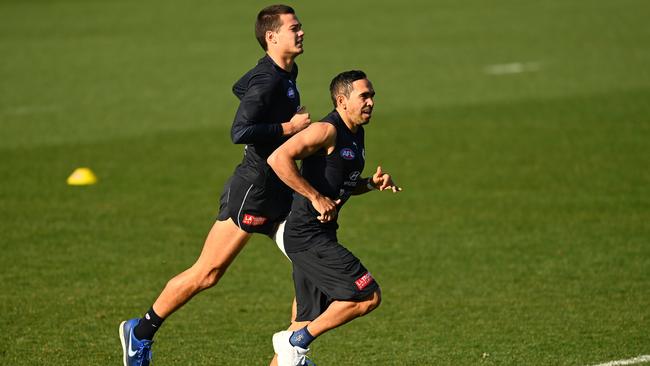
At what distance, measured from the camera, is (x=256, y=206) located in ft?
28.5

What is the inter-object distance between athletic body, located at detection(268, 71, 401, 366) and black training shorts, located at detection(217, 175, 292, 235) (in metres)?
0.40

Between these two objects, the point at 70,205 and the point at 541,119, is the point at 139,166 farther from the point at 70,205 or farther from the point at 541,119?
the point at 541,119

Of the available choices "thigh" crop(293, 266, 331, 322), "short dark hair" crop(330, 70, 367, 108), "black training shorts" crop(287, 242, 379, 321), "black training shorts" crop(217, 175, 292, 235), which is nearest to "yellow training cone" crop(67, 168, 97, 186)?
"black training shorts" crop(217, 175, 292, 235)

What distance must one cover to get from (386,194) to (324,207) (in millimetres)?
8182

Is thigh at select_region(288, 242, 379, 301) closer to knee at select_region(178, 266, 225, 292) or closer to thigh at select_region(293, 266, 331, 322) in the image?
thigh at select_region(293, 266, 331, 322)

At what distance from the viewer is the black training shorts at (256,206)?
8.70 metres

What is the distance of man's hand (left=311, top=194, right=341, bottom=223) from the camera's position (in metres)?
7.92

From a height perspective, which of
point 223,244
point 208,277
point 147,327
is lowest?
point 147,327

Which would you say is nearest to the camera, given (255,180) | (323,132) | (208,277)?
(323,132)

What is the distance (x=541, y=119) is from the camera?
20375mm

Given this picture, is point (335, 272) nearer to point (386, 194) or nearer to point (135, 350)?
point (135, 350)

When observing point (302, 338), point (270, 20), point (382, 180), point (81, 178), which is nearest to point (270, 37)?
point (270, 20)

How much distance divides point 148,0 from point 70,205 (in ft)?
79.7

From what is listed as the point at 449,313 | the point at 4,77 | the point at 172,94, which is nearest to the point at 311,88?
the point at 172,94
